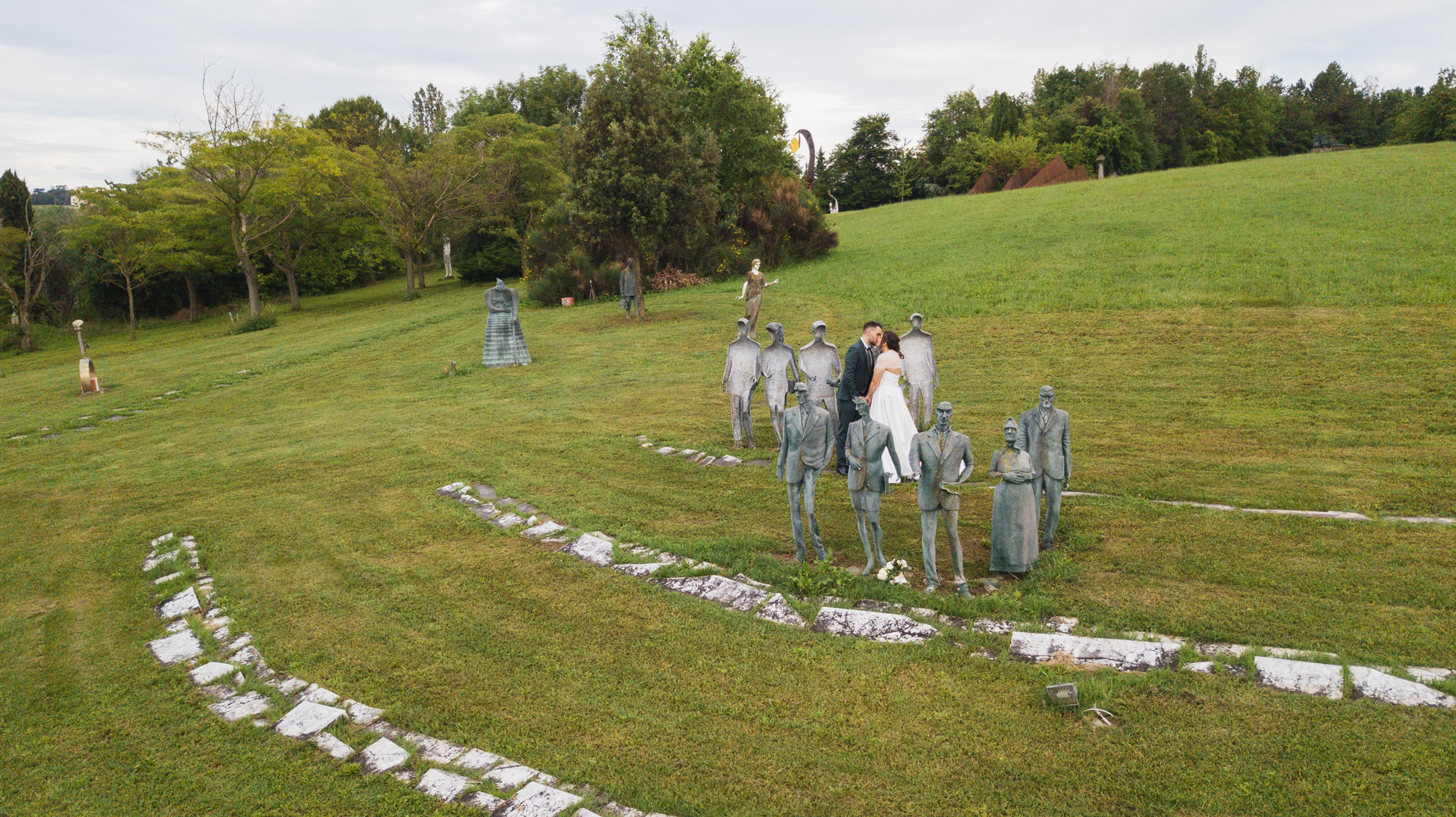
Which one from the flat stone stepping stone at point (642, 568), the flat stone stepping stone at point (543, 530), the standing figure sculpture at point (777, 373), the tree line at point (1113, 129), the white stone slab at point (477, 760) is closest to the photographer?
the white stone slab at point (477, 760)

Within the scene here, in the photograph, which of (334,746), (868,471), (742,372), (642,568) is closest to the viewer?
(334,746)

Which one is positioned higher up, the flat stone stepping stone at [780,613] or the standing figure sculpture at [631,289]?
the standing figure sculpture at [631,289]

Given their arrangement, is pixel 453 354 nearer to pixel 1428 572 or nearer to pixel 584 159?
pixel 584 159

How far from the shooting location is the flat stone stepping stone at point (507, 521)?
10.6m

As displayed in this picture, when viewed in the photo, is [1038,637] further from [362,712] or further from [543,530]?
[543,530]

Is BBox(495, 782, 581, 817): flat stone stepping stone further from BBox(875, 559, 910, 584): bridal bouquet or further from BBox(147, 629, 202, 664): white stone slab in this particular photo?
BBox(147, 629, 202, 664): white stone slab

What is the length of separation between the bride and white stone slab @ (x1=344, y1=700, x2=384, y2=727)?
7.25 meters

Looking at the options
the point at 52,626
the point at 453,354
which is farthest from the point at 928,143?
the point at 52,626

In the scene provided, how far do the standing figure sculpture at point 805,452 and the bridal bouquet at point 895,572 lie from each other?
75 cm

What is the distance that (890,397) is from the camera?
37.1 feet

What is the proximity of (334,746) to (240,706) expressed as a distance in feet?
4.31

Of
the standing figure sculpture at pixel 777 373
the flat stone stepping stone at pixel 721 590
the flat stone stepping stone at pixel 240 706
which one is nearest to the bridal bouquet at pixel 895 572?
the flat stone stepping stone at pixel 721 590

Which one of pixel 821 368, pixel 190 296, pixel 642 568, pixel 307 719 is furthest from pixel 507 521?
pixel 190 296

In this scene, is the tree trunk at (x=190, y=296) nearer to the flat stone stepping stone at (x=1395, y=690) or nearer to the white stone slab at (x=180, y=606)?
the white stone slab at (x=180, y=606)
